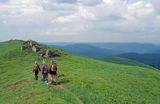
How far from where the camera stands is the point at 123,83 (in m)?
58.6

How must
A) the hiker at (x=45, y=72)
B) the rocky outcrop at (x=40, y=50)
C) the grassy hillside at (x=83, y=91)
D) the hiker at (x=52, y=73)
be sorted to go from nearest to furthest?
the grassy hillside at (x=83, y=91), the hiker at (x=52, y=73), the hiker at (x=45, y=72), the rocky outcrop at (x=40, y=50)

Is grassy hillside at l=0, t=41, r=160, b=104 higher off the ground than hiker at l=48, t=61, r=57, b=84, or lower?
lower

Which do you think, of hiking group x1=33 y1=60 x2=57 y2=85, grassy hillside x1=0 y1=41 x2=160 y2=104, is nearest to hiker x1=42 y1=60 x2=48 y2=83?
hiking group x1=33 y1=60 x2=57 y2=85

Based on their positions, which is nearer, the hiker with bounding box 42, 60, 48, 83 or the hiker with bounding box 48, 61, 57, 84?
the hiker with bounding box 48, 61, 57, 84

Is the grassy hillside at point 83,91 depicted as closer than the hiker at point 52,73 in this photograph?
Yes

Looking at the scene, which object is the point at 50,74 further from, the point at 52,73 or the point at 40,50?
the point at 40,50

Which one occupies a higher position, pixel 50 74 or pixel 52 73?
pixel 52 73

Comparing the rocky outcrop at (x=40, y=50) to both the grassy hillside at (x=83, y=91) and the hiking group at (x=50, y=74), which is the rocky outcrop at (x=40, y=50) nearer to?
the grassy hillside at (x=83, y=91)

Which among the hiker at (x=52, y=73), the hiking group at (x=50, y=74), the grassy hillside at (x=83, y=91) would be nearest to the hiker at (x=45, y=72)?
the hiking group at (x=50, y=74)

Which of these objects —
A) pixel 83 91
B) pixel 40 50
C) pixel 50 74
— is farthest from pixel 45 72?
pixel 40 50

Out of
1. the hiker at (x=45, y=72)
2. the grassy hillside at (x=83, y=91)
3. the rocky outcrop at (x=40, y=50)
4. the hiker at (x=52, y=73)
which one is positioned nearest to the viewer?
the grassy hillside at (x=83, y=91)

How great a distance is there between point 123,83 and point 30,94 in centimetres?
2075

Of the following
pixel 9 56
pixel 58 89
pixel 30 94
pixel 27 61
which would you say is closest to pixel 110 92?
pixel 58 89

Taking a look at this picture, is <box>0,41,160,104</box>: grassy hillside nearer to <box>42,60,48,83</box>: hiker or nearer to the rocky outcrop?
<box>42,60,48,83</box>: hiker
